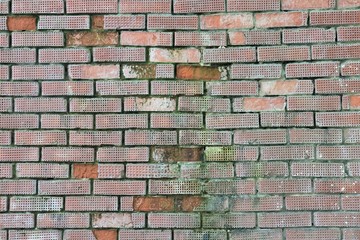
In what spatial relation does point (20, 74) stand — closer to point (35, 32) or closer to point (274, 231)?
point (35, 32)

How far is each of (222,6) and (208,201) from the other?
1.01 metres

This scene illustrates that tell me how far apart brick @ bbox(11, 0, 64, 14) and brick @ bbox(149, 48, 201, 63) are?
540 mm

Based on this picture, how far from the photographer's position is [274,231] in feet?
7.22

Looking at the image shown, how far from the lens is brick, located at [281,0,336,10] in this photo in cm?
226

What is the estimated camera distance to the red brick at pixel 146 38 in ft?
7.41

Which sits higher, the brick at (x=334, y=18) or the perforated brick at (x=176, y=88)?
the brick at (x=334, y=18)

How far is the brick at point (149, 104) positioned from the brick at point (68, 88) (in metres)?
0.20

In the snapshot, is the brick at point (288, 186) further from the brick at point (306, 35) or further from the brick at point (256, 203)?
Answer: the brick at point (306, 35)

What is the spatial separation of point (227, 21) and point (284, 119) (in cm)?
59

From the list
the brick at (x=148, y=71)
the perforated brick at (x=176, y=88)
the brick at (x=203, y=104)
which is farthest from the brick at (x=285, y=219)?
the brick at (x=148, y=71)

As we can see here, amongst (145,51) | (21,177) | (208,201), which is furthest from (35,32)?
(208,201)

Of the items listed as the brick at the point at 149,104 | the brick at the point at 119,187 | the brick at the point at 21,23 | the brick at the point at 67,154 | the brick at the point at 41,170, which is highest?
the brick at the point at 21,23

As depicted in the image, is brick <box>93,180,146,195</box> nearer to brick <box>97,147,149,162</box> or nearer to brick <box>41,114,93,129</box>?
brick <box>97,147,149,162</box>

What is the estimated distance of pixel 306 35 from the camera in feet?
7.38
